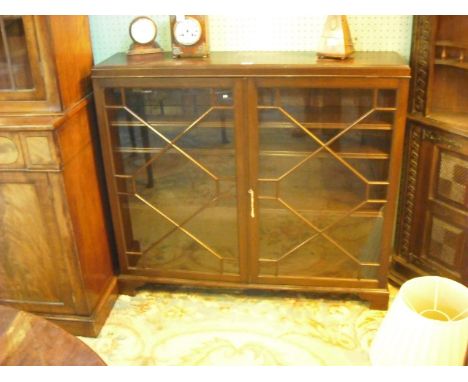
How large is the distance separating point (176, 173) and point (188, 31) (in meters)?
0.51

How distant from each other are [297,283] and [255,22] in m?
1.01

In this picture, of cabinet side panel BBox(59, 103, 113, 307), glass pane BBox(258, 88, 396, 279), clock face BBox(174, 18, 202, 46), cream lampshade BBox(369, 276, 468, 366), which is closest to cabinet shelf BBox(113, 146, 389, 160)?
glass pane BBox(258, 88, 396, 279)

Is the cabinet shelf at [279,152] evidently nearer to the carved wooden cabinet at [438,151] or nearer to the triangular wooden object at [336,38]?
the carved wooden cabinet at [438,151]

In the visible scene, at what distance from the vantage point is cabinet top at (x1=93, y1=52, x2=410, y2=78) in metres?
1.54

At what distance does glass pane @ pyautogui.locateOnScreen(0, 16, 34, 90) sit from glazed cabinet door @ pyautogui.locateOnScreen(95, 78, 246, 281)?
24 cm

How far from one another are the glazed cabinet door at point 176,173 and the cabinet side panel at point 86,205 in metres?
0.06

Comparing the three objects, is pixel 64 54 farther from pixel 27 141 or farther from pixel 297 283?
pixel 297 283

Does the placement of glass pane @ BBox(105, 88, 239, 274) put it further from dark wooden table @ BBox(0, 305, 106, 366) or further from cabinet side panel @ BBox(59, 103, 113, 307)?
dark wooden table @ BBox(0, 305, 106, 366)

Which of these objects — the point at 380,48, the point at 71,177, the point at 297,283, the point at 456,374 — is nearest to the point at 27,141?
the point at 71,177

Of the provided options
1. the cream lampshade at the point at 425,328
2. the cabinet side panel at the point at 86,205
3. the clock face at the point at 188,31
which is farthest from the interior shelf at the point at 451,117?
the cabinet side panel at the point at 86,205

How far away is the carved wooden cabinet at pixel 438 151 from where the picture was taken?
1.62 metres

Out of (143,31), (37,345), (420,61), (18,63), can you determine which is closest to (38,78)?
(18,63)

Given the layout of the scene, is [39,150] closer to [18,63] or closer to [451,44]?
[18,63]

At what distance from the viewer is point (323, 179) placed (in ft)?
5.80
